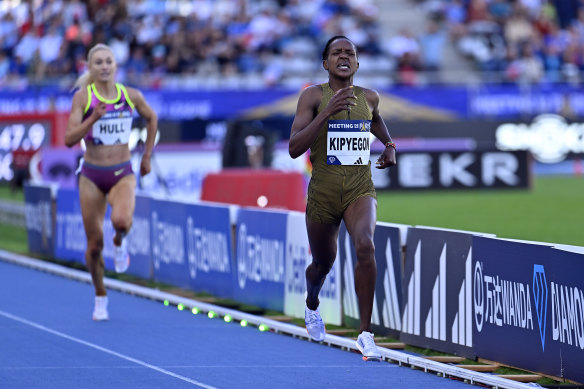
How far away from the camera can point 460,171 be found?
2945 centimetres

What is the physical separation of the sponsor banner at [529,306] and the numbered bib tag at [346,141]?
125 centimetres

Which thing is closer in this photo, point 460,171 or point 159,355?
point 159,355

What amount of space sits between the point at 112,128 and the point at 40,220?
279 inches

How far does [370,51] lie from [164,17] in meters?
5.92

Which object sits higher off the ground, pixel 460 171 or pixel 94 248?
pixel 460 171

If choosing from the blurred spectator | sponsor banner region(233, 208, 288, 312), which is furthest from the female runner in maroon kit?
the blurred spectator

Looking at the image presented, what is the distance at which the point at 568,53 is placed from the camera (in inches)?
1471

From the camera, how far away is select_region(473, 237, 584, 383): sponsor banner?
7.88 m

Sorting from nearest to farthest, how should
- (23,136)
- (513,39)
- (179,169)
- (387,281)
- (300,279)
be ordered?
(387,281), (300,279), (179,169), (23,136), (513,39)

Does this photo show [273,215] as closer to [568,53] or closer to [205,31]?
[205,31]

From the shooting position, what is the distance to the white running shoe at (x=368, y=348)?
317 inches

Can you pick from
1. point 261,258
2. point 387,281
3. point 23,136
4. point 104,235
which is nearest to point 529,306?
point 387,281

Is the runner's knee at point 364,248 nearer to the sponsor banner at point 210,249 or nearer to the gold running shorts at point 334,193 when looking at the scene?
the gold running shorts at point 334,193

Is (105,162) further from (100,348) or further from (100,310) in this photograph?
(100,348)
